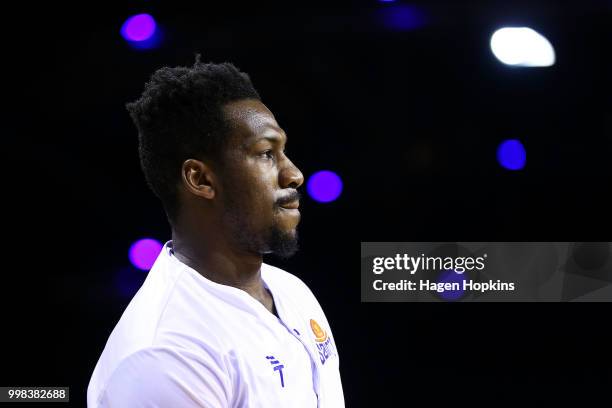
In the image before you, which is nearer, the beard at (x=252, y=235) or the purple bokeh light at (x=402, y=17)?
the beard at (x=252, y=235)

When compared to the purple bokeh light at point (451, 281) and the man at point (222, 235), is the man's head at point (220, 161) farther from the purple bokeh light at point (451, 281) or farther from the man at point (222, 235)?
the purple bokeh light at point (451, 281)

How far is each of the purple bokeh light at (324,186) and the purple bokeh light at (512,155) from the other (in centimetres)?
45

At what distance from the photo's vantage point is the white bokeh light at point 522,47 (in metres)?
1.81

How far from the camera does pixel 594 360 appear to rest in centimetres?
184

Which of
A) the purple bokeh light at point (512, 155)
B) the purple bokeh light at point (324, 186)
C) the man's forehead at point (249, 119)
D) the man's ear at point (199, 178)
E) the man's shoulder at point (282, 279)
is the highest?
the purple bokeh light at point (512, 155)

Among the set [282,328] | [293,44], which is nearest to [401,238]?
[293,44]

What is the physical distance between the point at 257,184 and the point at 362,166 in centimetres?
91

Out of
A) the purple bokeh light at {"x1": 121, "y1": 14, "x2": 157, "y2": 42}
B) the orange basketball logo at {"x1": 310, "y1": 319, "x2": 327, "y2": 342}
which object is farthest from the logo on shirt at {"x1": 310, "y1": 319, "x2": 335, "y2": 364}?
the purple bokeh light at {"x1": 121, "y1": 14, "x2": 157, "y2": 42}

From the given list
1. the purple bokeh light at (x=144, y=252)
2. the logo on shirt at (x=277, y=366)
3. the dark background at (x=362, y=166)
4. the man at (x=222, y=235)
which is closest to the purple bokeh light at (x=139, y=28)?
the dark background at (x=362, y=166)

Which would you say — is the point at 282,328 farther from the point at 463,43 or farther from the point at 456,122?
the point at 463,43

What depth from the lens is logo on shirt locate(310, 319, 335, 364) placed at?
3.46 feet

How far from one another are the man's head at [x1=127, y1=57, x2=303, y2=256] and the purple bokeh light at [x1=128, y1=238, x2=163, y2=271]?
82cm

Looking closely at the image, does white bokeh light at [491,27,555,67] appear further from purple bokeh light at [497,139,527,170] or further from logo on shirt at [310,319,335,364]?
logo on shirt at [310,319,335,364]

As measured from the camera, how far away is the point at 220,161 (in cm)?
93
